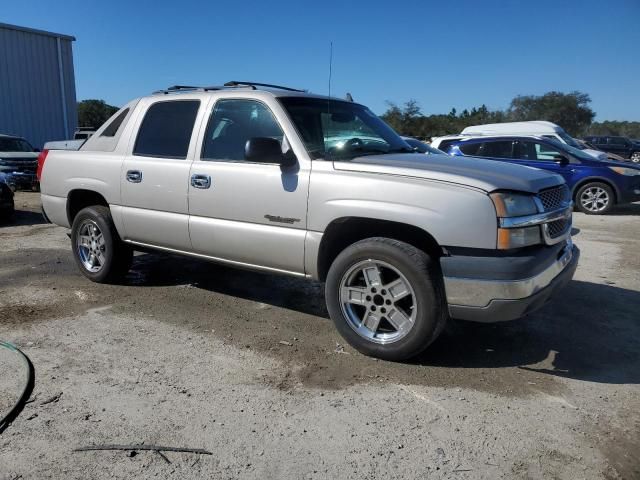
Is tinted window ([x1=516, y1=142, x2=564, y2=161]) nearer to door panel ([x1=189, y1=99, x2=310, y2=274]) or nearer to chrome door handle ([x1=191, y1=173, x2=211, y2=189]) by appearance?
door panel ([x1=189, y1=99, x2=310, y2=274])

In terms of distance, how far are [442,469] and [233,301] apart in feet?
9.65

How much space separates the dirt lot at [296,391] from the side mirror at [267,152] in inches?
55.1

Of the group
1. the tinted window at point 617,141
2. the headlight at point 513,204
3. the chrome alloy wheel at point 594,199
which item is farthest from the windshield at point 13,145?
the tinted window at point 617,141

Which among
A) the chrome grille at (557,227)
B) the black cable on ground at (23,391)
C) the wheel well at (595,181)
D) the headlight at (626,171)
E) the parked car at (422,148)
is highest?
the parked car at (422,148)

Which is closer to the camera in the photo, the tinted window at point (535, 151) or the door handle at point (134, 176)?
the door handle at point (134, 176)

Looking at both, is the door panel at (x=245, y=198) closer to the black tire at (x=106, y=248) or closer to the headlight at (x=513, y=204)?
the black tire at (x=106, y=248)

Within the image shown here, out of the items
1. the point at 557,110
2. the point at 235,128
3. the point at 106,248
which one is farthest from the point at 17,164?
the point at 557,110

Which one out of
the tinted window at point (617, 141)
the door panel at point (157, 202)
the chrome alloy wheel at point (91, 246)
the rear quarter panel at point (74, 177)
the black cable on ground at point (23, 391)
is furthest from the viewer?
the tinted window at point (617, 141)

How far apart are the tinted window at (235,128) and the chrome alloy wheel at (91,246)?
5.60 ft

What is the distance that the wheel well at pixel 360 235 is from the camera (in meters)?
3.68

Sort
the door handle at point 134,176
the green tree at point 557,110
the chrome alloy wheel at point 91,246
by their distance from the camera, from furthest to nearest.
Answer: the green tree at point 557,110
the chrome alloy wheel at point 91,246
the door handle at point 134,176

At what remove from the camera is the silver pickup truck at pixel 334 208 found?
132 inches

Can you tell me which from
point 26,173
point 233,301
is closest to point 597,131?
point 26,173

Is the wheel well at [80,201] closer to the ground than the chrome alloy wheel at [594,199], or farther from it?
farther from it
